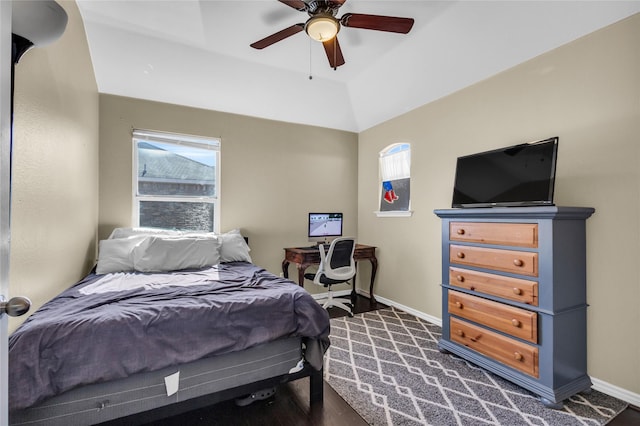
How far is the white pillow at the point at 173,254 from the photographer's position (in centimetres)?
274

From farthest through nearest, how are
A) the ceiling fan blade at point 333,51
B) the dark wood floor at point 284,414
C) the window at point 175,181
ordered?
1. the window at point 175,181
2. the ceiling fan blade at point 333,51
3. the dark wood floor at point 284,414

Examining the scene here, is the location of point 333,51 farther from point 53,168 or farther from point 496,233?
point 53,168

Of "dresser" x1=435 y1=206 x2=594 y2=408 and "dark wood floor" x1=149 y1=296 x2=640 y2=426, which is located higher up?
"dresser" x1=435 y1=206 x2=594 y2=408

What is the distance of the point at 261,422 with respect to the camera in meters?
1.79


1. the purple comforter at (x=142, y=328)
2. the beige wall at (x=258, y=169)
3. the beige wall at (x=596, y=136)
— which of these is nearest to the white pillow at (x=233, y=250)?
the beige wall at (x=258, y=169)

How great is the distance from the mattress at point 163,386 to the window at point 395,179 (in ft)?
8.16

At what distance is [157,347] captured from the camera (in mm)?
1516

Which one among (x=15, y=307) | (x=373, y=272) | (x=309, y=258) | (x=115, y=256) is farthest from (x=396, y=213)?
(x=15, y=307)

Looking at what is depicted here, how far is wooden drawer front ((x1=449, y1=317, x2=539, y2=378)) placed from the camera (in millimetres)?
2066

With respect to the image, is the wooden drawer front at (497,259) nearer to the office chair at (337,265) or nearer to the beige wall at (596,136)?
the beige wall at (596,136)

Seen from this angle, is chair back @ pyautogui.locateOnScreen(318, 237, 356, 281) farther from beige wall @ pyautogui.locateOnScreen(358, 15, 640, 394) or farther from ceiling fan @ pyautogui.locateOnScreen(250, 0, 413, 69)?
ceiling fan @ pyautogui.locateOnScreen(250, 0, 413, 69)

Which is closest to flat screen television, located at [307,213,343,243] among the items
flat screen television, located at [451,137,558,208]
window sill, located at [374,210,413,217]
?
window sill, located at [374,210,413,217]

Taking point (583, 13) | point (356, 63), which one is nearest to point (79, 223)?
point (356, 63)

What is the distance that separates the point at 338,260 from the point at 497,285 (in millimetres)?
1731
